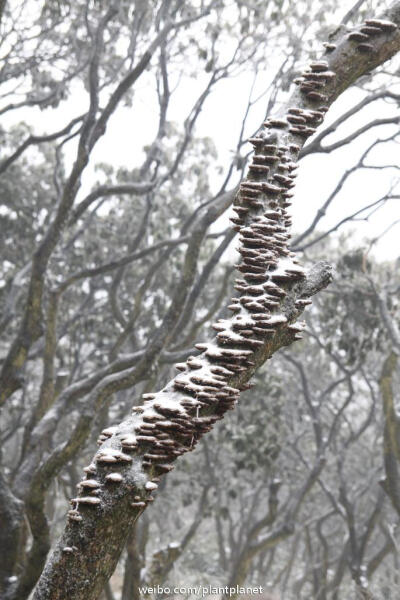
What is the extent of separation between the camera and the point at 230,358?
7.65 feet

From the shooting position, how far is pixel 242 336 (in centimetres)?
236

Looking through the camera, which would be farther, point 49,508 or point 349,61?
point 49,508

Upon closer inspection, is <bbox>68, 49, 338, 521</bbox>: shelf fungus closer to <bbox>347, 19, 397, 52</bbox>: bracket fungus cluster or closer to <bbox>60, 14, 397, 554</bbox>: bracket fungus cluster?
<bbox>60, 14, 397, 554</bbox>: bracket fungus cluster

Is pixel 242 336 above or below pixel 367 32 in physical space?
below

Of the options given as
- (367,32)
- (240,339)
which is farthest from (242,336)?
(367,32)

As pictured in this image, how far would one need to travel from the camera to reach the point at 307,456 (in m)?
16.5

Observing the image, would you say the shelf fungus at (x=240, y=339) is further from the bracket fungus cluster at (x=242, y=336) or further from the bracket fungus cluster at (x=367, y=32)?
the bracket fungus cluster at (x=367, y=32)

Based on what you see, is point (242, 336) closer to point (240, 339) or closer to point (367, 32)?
point (240, 339)

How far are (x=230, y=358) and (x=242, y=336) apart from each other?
3.6 inches

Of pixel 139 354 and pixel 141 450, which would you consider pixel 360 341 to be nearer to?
pixel 139 354

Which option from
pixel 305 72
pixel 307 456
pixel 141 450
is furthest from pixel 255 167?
pixel 307 456

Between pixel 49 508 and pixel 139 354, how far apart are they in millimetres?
6266

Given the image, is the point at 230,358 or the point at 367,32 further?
the point at 367,32

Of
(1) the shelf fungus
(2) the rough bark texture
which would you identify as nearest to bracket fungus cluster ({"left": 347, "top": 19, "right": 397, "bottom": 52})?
(2) the rough bark texture
